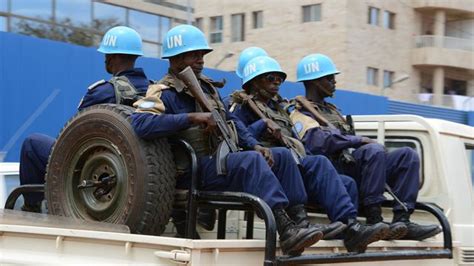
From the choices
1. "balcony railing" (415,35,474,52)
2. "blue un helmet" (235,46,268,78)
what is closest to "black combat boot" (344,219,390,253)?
"blue un helmet" (235,46,268,78)

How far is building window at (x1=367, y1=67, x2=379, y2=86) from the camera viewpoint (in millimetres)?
31200

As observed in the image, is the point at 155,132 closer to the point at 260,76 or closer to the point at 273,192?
the point at 273,192

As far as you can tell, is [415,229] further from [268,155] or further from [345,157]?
[268,155]

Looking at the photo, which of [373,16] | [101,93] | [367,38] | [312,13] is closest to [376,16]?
[373,16]

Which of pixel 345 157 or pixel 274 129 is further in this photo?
pixel 345 157

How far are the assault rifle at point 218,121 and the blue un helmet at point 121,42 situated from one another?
2.67ft

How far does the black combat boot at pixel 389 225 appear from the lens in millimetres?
4133

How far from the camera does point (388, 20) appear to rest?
3275 cm

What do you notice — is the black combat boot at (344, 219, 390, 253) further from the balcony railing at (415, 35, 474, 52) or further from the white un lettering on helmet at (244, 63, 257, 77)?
the balcony railing at (415, 35, 474, 52)

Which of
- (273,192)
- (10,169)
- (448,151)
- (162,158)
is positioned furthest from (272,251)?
(10,169)

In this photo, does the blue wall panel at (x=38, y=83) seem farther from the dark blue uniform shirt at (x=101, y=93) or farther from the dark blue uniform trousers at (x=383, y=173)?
the dark blue uniform trousers at (x=383, y=173)

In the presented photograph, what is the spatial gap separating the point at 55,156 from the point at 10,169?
7.01 ft

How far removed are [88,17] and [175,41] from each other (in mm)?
12120

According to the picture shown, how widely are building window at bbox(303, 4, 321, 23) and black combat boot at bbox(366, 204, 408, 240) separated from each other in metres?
26.8
